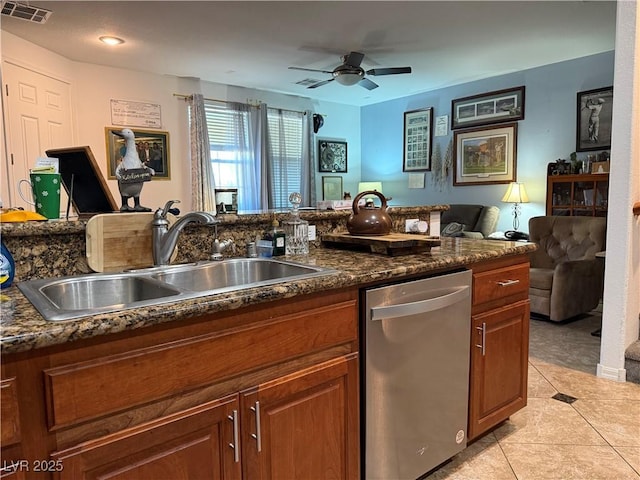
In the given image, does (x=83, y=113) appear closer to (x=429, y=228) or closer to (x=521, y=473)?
(x=429, y=228)

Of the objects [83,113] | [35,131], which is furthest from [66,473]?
[83,113]

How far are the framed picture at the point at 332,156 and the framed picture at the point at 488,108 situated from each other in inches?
76.1

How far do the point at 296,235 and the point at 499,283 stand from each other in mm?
907

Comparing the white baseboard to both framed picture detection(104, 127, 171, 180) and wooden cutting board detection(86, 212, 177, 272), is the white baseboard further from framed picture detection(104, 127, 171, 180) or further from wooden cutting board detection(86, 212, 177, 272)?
framed picture detection(104, 127, 171, 180)

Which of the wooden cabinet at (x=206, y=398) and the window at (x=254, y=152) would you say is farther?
the window at (x=254, y=152)

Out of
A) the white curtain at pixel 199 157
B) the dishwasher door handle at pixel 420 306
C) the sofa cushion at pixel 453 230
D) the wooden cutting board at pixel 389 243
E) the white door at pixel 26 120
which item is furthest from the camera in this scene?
the white curtain at pixel 199 157

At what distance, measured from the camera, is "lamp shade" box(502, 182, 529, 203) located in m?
5.23

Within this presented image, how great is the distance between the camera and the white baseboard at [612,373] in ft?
8.62

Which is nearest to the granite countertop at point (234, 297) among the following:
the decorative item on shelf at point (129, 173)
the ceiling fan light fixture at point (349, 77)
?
the decorative item on shelf at point (129, 173)

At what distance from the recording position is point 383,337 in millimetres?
1476

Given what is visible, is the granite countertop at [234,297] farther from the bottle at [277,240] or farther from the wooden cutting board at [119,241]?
the wooden cutting board at [119,241]

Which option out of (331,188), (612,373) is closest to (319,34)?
(331,188)

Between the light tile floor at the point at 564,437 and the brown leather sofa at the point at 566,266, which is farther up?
the brown leather sofa at the point at 566,266

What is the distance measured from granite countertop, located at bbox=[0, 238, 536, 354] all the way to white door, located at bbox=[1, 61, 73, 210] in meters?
3.17
